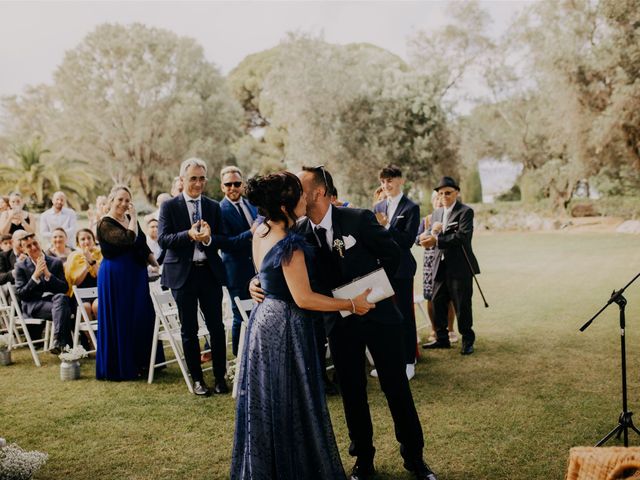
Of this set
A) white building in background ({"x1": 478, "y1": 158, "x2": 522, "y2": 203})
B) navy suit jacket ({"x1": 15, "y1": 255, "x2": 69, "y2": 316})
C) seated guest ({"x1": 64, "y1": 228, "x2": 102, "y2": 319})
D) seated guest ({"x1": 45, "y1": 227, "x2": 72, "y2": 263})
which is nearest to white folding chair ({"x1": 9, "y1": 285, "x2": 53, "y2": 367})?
navy suit jacket ({"x1": 15, "y1": 255, "x2": 69, "y2": 316})

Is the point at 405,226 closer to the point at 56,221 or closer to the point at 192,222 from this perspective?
the point at 192,222

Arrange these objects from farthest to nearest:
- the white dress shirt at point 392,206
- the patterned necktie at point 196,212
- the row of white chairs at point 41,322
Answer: the row of white chairs at point 41,322 < the white dress shirt at point 392,206 < the patterned necktie at point 196,212

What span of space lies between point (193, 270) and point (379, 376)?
242 centimetres

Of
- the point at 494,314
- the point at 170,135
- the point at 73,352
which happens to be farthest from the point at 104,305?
the point at 170,135

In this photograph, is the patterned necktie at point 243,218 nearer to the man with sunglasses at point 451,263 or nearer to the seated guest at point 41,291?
the man with sunglasses at point 451,263

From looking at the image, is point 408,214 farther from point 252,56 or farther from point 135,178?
point 252,56

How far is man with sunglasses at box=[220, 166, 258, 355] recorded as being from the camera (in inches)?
232

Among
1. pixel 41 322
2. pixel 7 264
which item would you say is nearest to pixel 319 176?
pixel 41 322

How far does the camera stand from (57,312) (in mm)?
7070

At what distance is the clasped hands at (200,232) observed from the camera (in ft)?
16.8

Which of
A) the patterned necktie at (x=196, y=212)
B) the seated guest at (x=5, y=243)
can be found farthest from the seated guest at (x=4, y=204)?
the patterned necktie at (x=196, y=212)

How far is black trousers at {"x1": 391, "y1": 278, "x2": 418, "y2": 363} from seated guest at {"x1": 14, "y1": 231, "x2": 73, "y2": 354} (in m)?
4.12

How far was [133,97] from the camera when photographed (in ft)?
97.8

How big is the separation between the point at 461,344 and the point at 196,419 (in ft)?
11.4
